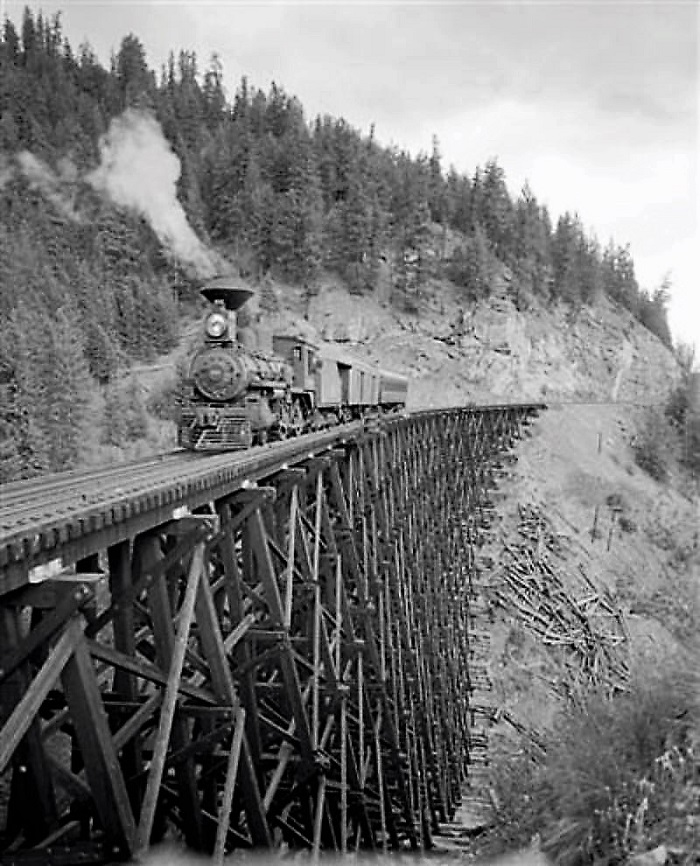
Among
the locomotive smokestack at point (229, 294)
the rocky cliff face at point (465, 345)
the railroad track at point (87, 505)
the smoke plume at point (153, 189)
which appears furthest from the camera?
the rocky cliff face at point (465, 345)

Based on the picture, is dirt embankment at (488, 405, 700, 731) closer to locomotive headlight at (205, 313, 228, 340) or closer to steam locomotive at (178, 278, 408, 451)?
steam locomotive at (178, 278, 408, 451)

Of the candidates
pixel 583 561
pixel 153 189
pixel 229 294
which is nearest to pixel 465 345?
pixel 583 561

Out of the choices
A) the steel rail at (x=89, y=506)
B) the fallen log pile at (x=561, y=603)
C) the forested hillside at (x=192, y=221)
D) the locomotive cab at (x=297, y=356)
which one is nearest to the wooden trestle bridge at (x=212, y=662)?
the steel rail at (x=89, y=506)

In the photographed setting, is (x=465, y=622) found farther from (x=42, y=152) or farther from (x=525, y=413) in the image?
(x=42, y=152)

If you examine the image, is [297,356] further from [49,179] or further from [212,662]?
[49,179]

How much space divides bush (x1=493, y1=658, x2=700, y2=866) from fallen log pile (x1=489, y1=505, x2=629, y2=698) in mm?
15203

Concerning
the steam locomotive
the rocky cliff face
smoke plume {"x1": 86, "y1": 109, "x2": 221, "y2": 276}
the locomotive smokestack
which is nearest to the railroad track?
the steam locomotive

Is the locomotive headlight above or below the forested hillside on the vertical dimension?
below

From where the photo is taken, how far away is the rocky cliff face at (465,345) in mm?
47875

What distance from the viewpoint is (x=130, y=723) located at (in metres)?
4.61

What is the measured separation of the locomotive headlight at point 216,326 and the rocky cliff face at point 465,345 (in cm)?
3258

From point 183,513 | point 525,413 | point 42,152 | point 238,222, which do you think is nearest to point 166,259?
point 238,222

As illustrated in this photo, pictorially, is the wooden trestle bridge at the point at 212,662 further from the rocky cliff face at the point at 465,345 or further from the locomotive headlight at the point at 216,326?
the rocky cliff face at the point at 465,345

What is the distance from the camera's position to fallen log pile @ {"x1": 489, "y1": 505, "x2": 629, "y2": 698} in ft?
73.1
